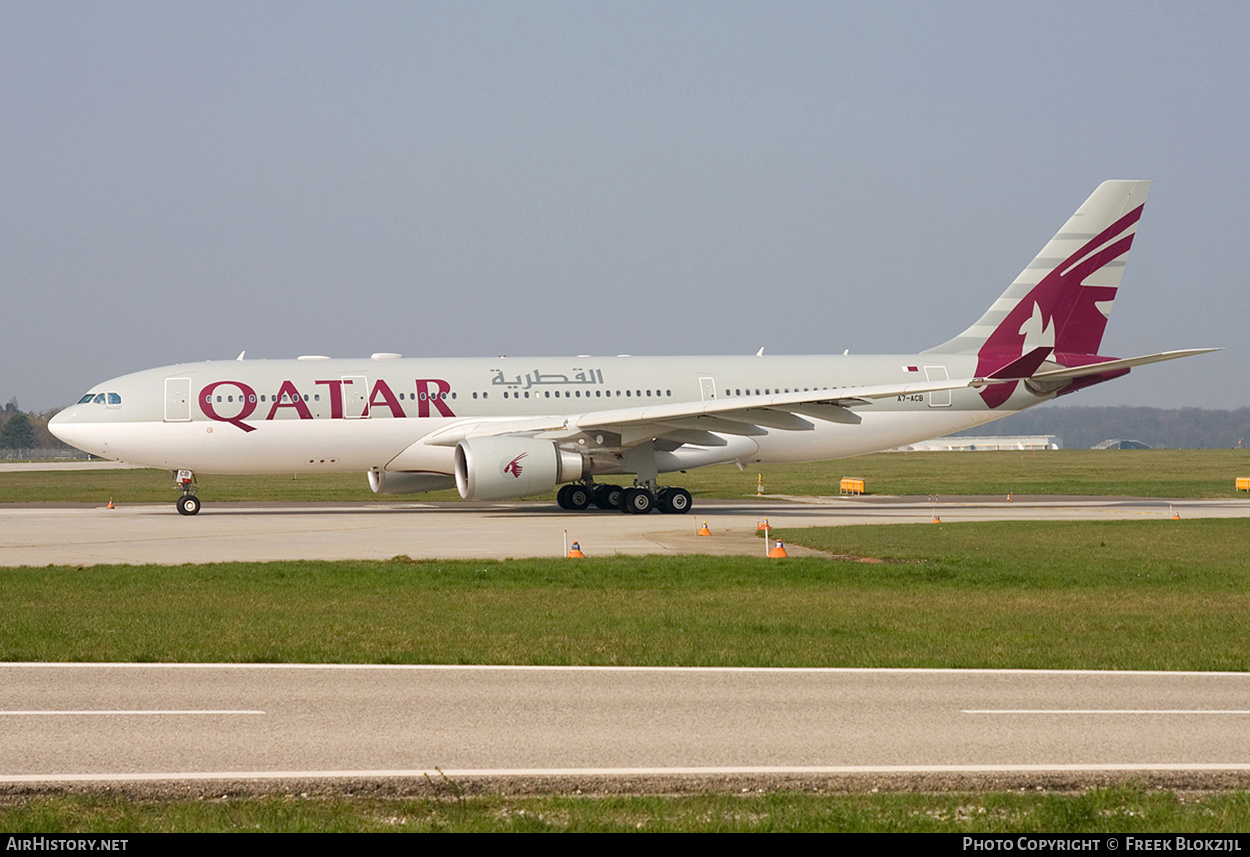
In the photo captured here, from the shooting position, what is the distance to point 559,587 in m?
16.4

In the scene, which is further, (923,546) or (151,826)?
(923,546)

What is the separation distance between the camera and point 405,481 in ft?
110

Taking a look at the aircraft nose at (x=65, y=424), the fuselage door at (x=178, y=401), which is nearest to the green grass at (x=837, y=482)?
the fuselage door at (x=178, y=401)

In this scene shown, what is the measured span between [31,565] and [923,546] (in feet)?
47.8

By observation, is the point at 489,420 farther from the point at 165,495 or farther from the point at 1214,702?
the point at 1214,702

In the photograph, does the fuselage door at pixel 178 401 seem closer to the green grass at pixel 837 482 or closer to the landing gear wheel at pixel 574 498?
the green grass at pixel 837 482

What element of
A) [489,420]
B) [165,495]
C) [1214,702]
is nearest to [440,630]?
[1214,702]

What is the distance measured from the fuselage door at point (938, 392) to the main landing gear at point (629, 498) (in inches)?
290

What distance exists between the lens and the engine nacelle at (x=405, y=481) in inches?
1315

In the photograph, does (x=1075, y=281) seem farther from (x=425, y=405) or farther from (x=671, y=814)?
(x=671, y=814)

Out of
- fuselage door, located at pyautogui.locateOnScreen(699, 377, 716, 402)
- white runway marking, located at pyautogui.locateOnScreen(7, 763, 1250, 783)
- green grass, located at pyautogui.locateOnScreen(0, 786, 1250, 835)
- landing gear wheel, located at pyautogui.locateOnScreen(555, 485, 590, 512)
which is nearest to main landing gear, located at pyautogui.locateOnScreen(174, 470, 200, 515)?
landing gear wheel, located at pyautogui.locateOnScreen(555, 485, 590, 512)

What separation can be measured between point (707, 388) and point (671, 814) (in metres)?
27.7

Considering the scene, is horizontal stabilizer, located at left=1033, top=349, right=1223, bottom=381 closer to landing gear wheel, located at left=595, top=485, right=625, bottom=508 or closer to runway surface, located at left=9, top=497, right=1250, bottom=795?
landing gear wheel, located at left=595, top=485, right=625, bottom=508

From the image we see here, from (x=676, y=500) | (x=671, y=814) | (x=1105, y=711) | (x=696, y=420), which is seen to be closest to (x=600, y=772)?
(x=671, y=814)
